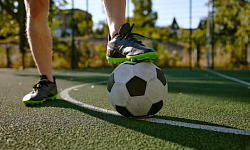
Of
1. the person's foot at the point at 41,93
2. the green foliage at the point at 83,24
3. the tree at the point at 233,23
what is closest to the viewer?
the person's foot at the point at 41,93

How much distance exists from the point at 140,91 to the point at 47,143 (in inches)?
28.0

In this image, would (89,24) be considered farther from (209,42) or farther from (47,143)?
(47,143)

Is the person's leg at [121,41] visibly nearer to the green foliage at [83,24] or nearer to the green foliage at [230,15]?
the green foliage at [230,15]

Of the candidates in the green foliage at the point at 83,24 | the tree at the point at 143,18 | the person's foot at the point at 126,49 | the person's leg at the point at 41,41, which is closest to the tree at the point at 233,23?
the tree at the point at 143,18

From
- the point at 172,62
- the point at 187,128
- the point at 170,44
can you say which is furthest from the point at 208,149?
the point at 170,44

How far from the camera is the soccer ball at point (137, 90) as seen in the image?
1.73 m

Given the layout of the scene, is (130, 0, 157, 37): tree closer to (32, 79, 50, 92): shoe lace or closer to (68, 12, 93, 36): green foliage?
(68, 12, 93, 36): green foliage

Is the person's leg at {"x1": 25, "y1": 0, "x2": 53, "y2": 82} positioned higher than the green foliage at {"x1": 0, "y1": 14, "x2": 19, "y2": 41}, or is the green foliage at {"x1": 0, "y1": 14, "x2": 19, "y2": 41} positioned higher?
the green foliage at {"x1": 0, "y1": 14, "x2": 19, "y2": 41}

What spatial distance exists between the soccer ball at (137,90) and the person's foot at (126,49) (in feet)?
0.25

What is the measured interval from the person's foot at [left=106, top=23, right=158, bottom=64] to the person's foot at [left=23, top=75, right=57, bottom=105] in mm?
782

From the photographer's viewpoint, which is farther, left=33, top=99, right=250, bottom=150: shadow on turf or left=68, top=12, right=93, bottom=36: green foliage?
left=68, top=12, right=93, bottom=36: green foliage

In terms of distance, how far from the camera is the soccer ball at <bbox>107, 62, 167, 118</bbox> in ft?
5.69

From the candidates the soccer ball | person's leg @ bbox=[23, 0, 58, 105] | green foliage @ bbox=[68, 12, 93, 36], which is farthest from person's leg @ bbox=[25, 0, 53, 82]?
green foliage @ bbox=[68, 12, 93, 36]

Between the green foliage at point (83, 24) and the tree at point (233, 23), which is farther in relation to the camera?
the green foliage at point (83, 24)
